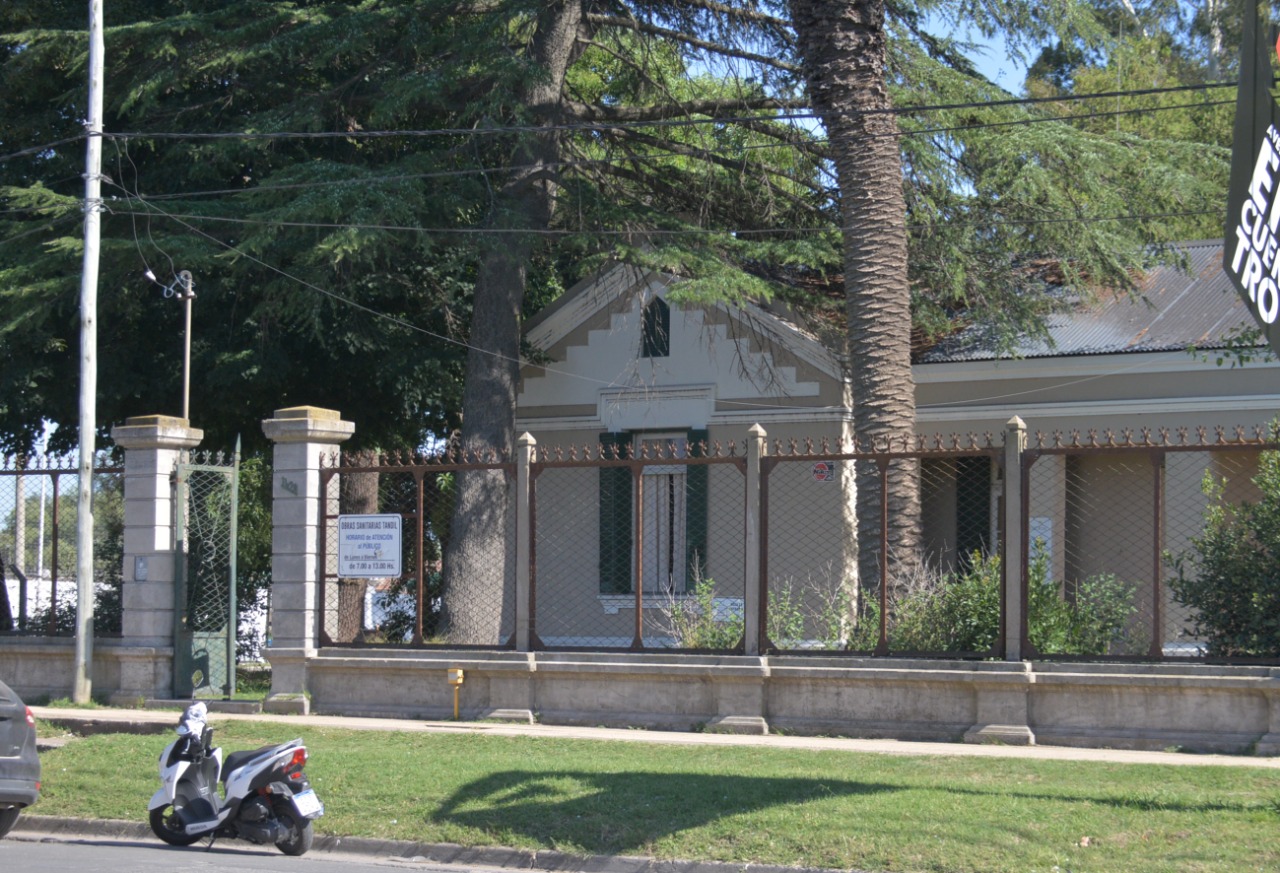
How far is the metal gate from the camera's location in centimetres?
1528

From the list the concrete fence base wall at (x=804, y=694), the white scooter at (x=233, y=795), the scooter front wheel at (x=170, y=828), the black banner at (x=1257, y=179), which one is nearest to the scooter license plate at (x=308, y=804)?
the white scooter at (x=233, y=795)

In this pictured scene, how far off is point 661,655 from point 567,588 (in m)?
6.97

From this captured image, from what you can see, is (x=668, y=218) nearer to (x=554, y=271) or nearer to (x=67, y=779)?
(x=554, y=271)

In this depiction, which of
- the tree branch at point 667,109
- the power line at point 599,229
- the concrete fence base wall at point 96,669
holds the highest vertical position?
the tree branch at point 667,109

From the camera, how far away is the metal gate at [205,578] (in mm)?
15281

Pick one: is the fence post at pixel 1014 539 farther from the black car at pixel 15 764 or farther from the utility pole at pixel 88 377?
the utility pole at pixel 88 377

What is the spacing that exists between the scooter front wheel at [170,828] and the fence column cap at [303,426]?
16.1 ft

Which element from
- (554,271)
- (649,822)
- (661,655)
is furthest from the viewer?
(554,271)

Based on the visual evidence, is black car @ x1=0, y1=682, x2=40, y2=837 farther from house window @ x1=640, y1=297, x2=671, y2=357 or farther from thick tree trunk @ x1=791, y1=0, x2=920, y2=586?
house window @ x1=640, y1=297, x2=671, y2=357

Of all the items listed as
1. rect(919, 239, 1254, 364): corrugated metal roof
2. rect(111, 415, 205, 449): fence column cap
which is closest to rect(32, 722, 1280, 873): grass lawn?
rect(111, 415, 205, 449): fence column cap

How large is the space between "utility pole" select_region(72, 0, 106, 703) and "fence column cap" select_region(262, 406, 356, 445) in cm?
270

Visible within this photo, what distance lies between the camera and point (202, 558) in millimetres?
16000

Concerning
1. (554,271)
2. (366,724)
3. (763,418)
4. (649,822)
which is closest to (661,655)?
(366,724)

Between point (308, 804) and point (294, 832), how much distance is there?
Result: 237 mm
